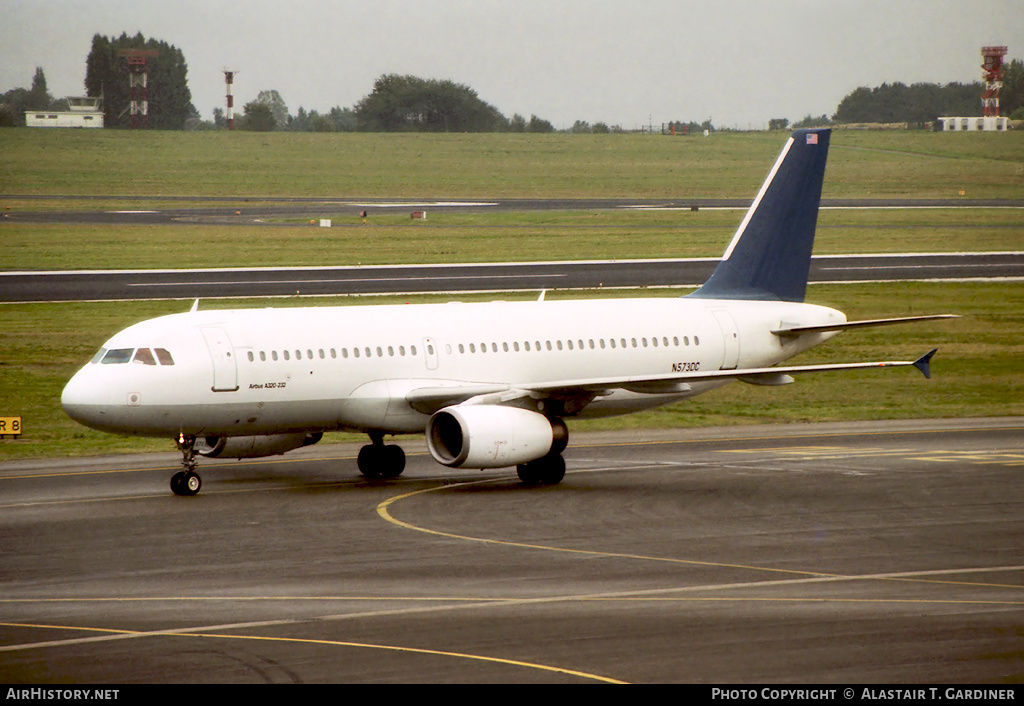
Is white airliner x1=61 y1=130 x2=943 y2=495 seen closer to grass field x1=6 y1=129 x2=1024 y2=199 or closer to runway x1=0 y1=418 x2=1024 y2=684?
runway x1=0 y1=418 x2=1024 y2=684

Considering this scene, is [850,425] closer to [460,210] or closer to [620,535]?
[620,535]

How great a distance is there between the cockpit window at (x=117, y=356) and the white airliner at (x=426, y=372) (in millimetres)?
39

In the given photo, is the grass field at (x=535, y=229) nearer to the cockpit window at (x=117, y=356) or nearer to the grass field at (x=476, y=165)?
the grass field at (x=476, y=165)

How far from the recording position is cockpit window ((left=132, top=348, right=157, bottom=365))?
3341 cm

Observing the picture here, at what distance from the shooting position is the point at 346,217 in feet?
383

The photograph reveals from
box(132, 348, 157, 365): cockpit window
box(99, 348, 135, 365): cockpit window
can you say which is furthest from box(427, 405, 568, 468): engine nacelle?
box(99, 348, 135, 365): cockpit window

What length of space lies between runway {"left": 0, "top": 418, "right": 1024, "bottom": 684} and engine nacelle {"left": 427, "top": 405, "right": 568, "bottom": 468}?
3.09 ft

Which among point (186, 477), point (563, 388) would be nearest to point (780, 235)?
point (563, 388)

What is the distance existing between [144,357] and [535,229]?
74648mm

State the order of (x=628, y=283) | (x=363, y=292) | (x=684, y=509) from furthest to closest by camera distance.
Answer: (x=628, y=283) < (x=363, y=292) < (x=684, y=509)

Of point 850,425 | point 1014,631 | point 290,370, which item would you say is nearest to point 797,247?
point 850,425

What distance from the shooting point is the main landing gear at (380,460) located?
122 ft

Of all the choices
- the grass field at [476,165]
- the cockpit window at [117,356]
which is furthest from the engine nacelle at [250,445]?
the grass field at [476,165]
